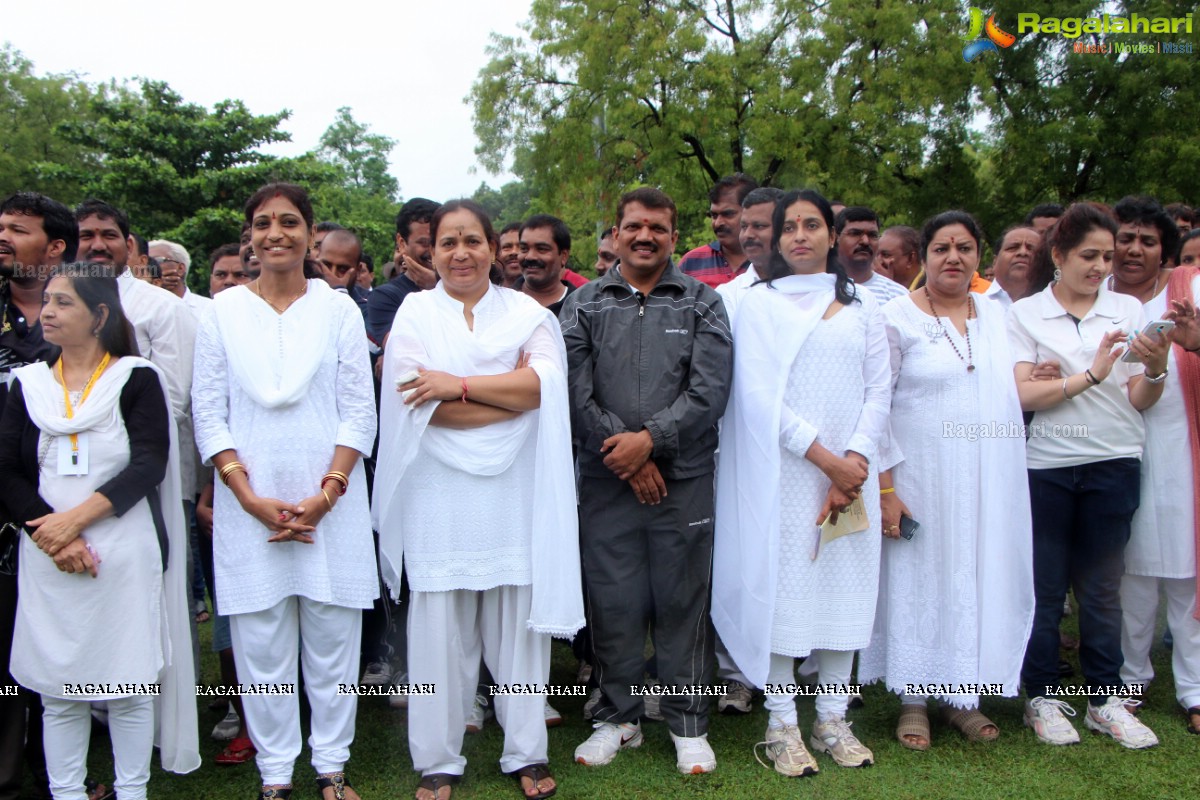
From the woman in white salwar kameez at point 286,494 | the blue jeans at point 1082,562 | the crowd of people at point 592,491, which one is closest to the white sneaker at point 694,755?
the crowd of people at point 592,491

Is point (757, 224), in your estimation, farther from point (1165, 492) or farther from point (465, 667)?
point (465, 667)

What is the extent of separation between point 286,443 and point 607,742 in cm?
185

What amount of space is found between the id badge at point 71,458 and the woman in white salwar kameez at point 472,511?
106cm

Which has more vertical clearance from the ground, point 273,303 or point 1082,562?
point 273,303

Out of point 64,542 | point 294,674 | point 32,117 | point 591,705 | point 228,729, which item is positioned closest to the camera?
point 64,542

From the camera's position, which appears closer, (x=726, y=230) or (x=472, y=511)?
(x=472, y=511)

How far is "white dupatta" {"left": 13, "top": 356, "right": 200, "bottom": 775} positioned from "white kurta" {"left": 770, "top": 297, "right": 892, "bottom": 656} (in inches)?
93.2

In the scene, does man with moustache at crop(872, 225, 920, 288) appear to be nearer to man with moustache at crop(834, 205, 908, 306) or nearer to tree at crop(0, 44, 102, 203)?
man with moustache at crop(834, 205, 908, 306)

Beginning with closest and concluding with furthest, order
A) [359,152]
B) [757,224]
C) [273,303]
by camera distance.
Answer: [273,303]
[757,224]
[359,152]

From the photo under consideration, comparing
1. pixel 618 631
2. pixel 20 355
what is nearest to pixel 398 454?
pixel 618 631

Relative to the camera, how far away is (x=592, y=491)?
4.03 metres

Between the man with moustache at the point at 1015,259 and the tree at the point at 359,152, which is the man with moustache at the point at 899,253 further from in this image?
the tree at the point at 359,152

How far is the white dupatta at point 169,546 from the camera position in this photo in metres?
3.40

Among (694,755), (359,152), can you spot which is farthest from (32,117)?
(694,755)
